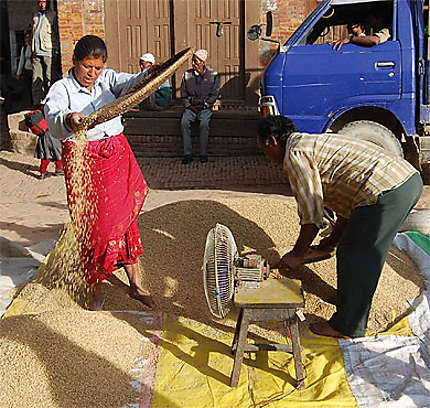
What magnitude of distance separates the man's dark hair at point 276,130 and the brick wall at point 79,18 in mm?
7238

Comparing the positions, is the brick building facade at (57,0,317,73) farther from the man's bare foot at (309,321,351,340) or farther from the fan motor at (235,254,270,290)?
the fan motor at (235,254,270,290)

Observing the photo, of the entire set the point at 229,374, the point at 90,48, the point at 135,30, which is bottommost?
the point at 229,374

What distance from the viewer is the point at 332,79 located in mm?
6141

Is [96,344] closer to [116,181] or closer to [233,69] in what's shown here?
[116,181]

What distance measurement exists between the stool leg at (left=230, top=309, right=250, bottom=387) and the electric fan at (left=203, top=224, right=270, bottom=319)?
0.42ft

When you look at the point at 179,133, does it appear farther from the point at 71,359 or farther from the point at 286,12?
the point at 71,359

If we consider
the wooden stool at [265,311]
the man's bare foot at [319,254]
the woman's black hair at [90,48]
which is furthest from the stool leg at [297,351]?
the woman's black hair at [90,48]

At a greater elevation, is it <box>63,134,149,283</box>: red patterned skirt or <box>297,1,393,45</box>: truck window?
<box>297,1,393,45</box>: truck window

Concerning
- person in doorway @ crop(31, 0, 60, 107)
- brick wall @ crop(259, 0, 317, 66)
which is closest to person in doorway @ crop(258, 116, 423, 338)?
brick wall @ crop(259, 0, 317, 66)

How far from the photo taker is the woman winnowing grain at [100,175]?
132 inches

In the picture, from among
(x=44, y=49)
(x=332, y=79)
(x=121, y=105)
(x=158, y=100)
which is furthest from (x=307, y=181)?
(x=44, y=49)

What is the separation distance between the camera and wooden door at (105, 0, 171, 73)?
31.2 ft

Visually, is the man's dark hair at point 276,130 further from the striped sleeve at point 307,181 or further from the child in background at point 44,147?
the child in background at point 44,147

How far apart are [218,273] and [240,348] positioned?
1.25 feet
